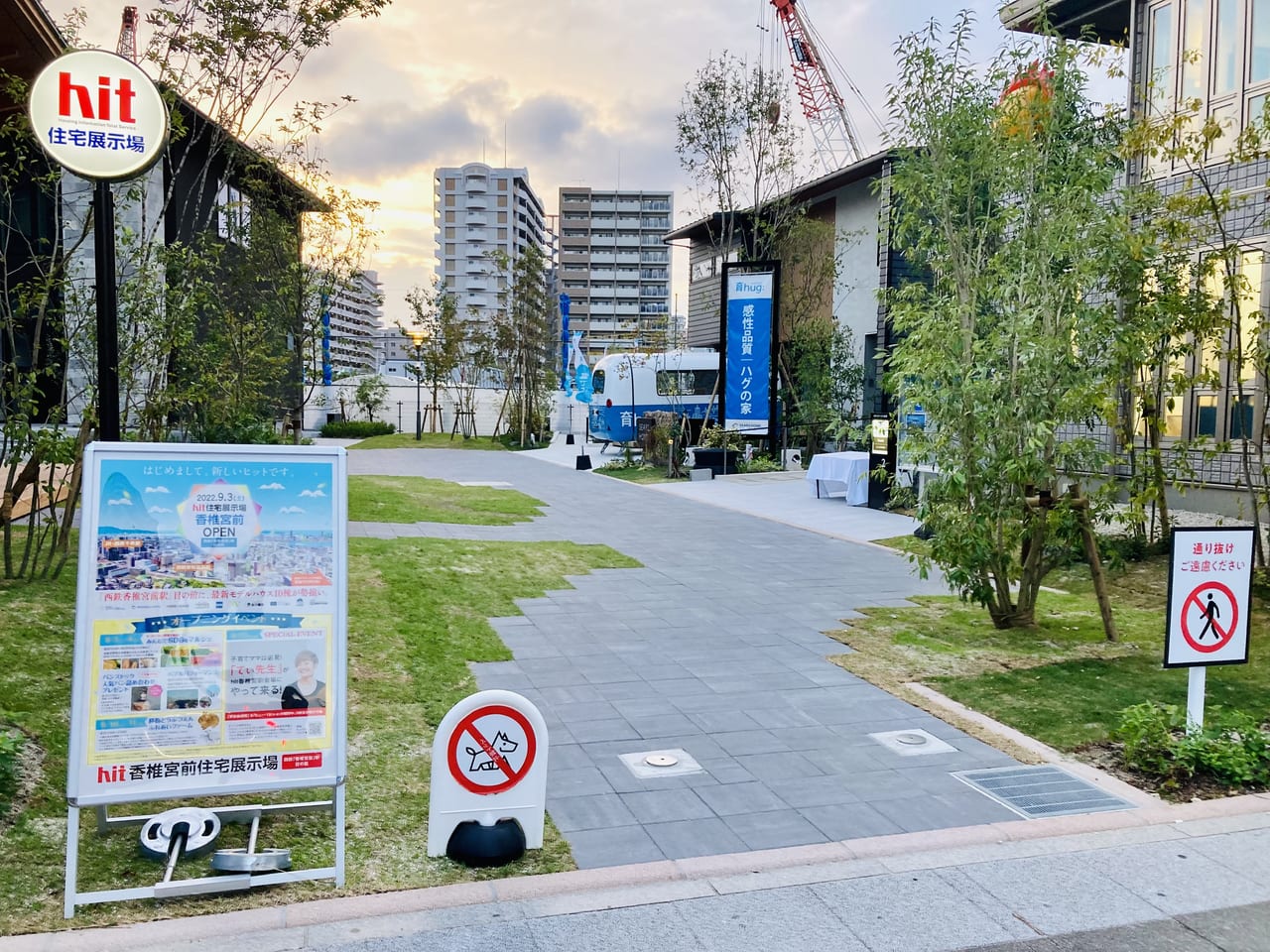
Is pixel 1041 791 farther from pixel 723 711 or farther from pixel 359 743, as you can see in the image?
pixel 359 743

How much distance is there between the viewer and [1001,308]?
7898 mm

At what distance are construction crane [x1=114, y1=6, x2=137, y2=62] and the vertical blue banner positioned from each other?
36.6ft

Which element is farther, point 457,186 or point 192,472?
point 457,186

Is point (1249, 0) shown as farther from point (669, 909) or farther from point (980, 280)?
point (669, 909)

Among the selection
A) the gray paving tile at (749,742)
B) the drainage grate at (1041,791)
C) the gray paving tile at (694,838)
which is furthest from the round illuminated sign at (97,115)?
the drainage grate at (1041,791)

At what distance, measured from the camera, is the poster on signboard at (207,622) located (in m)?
3.54

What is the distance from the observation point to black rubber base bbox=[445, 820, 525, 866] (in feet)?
13.0

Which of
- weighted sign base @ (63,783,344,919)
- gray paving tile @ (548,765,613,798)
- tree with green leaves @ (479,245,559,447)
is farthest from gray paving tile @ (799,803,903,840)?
tree with green leaves @ (479,245,559,447)

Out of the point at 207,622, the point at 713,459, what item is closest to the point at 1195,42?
the point at 713,459

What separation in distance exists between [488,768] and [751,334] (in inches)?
658

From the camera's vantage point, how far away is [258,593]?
12.2 ft

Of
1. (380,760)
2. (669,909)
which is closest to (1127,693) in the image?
(669,909)

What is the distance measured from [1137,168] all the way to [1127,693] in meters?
10.9

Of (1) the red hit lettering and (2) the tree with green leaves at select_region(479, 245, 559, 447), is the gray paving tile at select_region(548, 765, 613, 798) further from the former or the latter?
(2) the tree with green leaves at select_region(479, 245, 559, 447)
